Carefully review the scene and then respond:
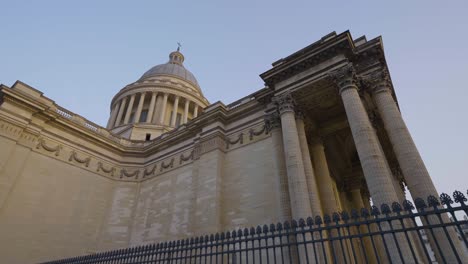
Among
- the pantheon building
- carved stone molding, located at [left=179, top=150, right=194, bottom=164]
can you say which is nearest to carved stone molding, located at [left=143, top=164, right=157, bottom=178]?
the pantheon building

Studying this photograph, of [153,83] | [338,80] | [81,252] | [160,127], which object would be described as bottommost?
[81,252]

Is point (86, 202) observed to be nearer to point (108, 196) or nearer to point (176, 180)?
point (108, 196)

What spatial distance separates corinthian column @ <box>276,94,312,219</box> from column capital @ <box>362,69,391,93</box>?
11.7ft

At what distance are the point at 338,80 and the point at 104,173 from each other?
1664 cm

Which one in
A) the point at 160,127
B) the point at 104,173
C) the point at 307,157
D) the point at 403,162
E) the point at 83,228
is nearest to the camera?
the point at 403,162

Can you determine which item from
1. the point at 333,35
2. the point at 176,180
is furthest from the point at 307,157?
the point at 176,180

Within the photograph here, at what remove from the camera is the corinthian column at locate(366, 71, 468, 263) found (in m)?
8.13

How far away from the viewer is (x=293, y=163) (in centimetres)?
1204

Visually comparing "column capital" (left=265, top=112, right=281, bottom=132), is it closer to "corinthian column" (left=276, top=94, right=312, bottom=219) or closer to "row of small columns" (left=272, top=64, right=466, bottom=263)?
"row of small columns" (left=272, top=64, right=466, bottom=263)

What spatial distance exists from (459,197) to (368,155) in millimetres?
6174

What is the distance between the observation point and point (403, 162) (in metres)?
10.1

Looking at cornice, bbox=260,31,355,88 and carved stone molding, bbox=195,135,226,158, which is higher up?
cornice, bbox=260,31,355,88

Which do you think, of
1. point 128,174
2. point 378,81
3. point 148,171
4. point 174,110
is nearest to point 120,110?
point 174,110

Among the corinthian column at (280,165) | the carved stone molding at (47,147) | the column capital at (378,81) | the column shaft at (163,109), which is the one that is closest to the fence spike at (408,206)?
the corinthian column at (280,165)
